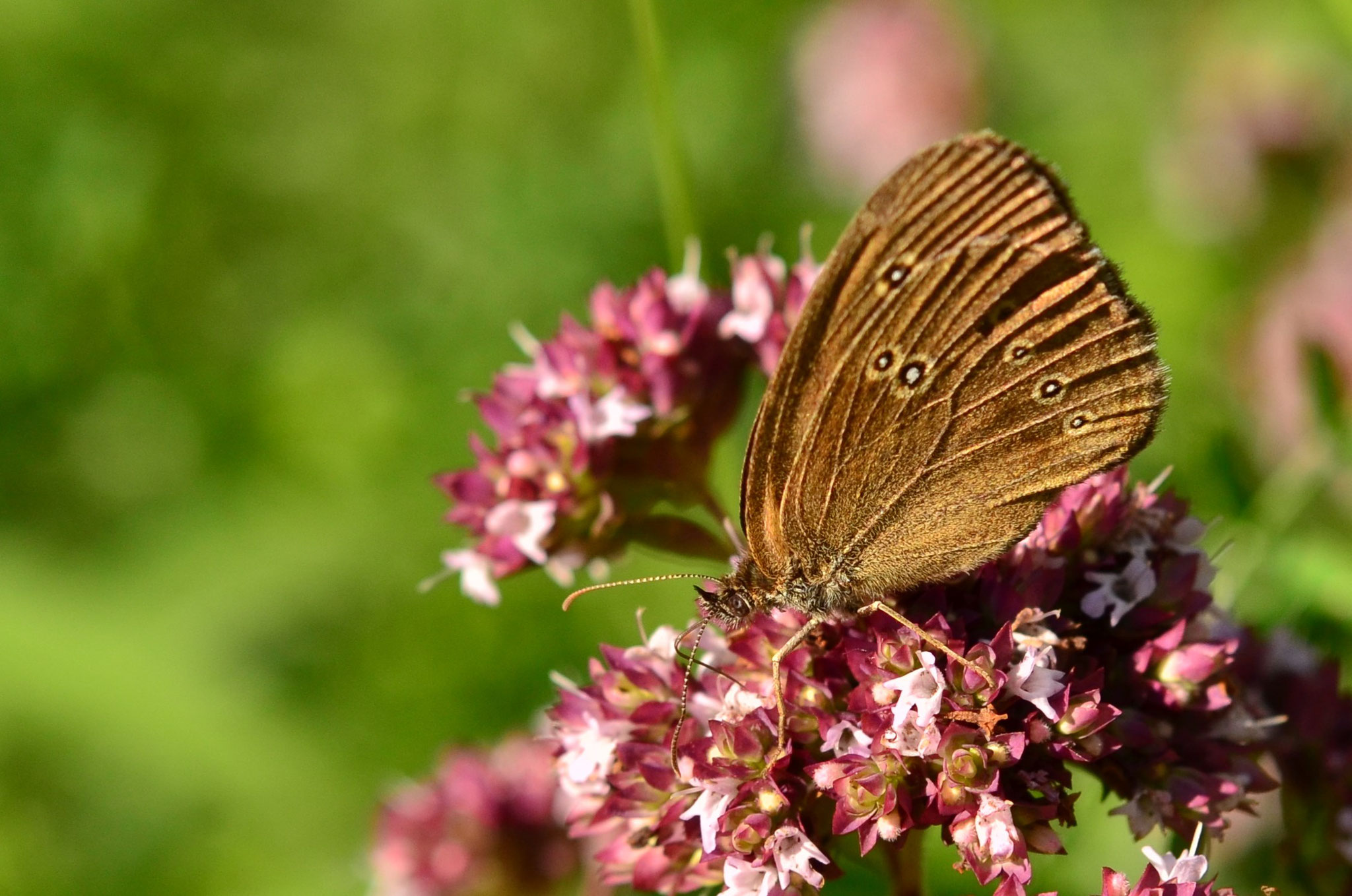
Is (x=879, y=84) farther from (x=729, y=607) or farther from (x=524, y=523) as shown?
(x=729, y=607)

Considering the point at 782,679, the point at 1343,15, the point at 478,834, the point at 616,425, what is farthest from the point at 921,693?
the point at 1343,15

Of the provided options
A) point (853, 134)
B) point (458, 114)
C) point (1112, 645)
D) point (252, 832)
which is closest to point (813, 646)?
point (1112, 645)

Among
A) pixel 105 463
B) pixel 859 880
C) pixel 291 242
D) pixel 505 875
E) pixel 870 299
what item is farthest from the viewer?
pixel 291 242

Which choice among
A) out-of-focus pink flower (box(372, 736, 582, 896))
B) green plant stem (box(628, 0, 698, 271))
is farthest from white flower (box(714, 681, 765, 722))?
green plant stem (box(628, 0, 698, 271))

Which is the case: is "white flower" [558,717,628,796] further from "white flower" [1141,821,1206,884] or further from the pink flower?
"white flower" [1141,821,1206,884]

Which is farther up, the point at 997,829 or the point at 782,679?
the point at 782,679

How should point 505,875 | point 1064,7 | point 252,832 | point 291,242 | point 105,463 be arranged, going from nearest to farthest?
point 505,875 < point 252,832 < point 105,463 < point 291,242 < point 1064,7

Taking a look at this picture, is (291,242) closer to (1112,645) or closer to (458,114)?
(458,114)
